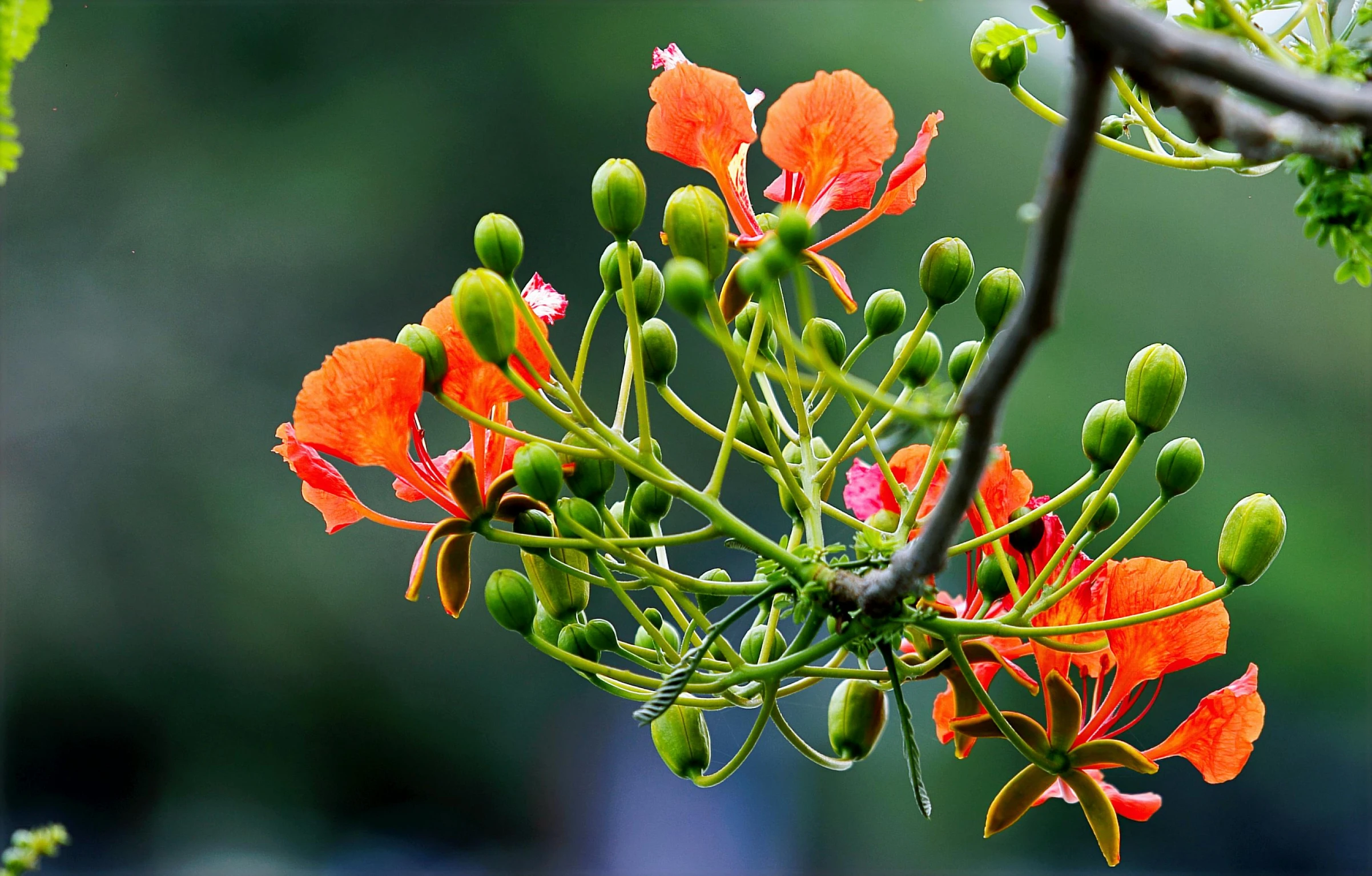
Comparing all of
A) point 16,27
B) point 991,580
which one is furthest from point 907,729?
point 16,27

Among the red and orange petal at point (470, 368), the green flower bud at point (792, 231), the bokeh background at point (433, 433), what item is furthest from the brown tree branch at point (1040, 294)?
the bokeh background at point (433, 433)

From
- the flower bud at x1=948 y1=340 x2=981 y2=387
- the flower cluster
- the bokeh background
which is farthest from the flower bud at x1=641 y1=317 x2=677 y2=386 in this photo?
the bokeh background

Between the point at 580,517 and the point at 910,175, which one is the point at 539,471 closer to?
the point at 580,517

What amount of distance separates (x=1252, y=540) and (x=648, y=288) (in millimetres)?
216

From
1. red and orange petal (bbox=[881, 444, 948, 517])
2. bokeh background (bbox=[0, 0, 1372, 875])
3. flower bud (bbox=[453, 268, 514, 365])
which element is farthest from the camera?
bokeh background (bbox=[0, 0, 1372, 875])

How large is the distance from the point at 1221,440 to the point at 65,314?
401cm

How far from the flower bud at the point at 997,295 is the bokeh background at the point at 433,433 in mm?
3213

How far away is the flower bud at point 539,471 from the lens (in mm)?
324

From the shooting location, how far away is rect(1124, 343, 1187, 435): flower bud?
341 millimetres

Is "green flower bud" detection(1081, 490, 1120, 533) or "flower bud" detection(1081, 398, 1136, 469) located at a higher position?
"flower bud" detection(1081, 398, 1136, 469)

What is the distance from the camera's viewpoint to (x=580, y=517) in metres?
0.36

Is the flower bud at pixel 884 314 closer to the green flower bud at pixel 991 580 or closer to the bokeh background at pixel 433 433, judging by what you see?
the green flower bud at pixel 991 580

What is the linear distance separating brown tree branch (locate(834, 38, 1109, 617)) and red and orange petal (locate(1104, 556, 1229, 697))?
0.13m

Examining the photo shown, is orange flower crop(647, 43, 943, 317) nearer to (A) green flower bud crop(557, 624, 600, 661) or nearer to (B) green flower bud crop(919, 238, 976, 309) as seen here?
(B) green flower bud crop(919, 238, 976, 309)
